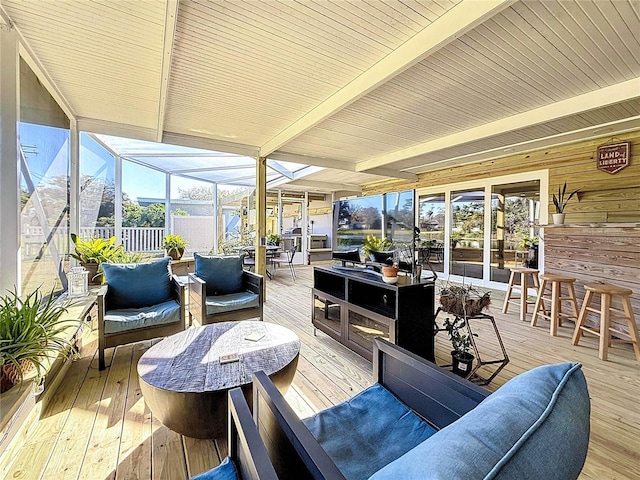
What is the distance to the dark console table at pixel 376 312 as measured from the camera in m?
2.41

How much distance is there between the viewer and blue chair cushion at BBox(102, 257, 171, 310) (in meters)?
2.88

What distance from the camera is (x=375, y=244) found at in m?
3.07

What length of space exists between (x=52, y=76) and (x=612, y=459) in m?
5.01

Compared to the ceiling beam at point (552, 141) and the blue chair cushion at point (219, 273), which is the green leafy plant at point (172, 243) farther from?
the ceiling beam at point (552, 141)

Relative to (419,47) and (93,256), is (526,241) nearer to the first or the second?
(419,47)

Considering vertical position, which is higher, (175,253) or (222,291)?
(175,253)

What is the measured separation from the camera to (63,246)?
336 cm

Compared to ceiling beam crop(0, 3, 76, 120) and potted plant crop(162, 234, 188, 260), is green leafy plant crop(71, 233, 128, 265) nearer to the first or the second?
ceiling beam crop(0, 3, 76, 120)

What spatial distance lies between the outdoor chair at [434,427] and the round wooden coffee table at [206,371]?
45cm

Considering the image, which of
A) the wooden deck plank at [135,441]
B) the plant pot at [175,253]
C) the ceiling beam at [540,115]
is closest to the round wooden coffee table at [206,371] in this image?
the wooden deck plank at [135,441]

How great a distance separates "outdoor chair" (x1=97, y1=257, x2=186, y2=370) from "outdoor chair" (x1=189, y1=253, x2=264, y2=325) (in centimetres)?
21

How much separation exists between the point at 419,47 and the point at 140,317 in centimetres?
315

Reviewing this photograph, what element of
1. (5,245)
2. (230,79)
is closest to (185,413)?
(5,245)

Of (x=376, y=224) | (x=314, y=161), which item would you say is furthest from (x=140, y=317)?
(x=314, y=161)
